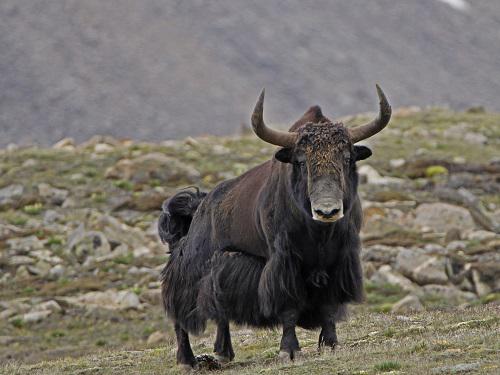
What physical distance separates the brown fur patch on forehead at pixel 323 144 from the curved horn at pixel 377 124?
6.2 inches

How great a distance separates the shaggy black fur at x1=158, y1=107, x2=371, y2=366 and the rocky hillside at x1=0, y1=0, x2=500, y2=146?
310 feet

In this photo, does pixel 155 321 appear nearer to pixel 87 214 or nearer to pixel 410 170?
pixel 87 214

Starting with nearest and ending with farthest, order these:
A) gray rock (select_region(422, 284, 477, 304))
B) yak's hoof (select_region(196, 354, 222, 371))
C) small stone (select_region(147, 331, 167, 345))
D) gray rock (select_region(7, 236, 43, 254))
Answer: yak's hoof (select_region(196, 354, 222, 371)), small stone (select_region(147, 331, 167, 345)), gray rock (select_region(422, 284, 477, 304)), gray rock (select_region(7, 236, 43, 254))

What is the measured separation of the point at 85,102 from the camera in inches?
4653

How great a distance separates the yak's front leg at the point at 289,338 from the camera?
9.45 m

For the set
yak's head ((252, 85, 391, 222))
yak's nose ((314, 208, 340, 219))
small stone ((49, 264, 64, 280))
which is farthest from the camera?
small stone ((49, 264, 64, 280))

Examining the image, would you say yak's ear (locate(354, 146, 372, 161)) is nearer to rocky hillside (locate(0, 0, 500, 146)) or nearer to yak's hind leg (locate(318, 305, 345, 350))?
yak's hind leg (locate(318, 305, 345, 350))

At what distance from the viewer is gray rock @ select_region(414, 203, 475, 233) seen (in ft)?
88.4

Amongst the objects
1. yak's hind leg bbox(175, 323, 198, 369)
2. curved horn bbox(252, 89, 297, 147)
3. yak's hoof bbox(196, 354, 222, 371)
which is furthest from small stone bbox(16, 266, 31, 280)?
curved horn bbox(252, 89, 297, 147)

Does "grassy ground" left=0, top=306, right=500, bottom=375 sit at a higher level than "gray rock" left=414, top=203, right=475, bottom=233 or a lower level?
lower

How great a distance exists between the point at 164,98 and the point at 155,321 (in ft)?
331

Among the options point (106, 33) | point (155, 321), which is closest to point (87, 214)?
point (155, 321)

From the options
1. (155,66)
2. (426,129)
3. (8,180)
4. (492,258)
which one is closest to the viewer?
(492,258)

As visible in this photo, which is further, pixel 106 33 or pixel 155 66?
pixel 106 33
